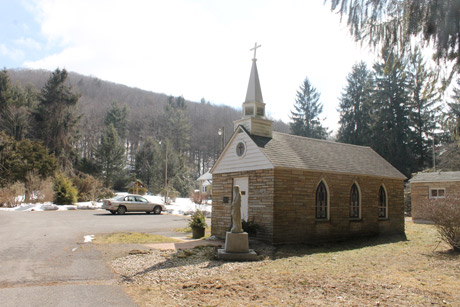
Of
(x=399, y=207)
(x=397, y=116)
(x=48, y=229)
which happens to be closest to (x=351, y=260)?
(x=399, y=207)

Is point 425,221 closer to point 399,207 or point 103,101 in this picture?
point 399,207

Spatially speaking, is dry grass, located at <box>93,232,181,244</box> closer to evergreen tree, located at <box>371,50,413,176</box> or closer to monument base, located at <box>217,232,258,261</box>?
monument base, located at <box>217,232,258,261</box>

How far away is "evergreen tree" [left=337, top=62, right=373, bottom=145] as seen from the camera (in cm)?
4719

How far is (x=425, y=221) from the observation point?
2158 centimetres

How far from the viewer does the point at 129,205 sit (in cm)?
2469

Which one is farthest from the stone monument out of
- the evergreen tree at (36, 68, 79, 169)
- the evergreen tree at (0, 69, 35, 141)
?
the evergreen tree at (0, 69, 35, 141)

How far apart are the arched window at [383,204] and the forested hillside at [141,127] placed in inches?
1242

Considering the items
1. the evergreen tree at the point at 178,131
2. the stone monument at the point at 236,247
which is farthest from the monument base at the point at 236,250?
the evergreen tree at the point at 178,131

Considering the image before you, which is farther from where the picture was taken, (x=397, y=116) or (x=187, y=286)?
(x=397, y=116)

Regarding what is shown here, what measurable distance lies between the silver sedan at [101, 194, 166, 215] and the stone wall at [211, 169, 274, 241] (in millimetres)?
12301

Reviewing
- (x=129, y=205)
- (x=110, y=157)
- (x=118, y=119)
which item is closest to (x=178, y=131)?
(x=118, y=119)

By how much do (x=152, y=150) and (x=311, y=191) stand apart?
1618 inches

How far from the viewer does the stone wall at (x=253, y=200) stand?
37.9ft

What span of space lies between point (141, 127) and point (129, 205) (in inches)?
1797
